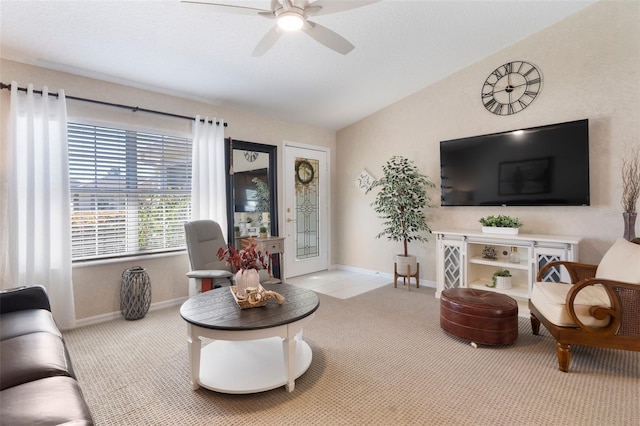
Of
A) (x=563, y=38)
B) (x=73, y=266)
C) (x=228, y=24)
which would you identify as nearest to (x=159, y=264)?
(x=73, y=266)

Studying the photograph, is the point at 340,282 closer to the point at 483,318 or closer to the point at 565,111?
the point at 483,318

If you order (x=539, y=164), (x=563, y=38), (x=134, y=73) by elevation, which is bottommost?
(x=539, y=164)

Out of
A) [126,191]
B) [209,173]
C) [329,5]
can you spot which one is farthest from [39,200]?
[329,5]

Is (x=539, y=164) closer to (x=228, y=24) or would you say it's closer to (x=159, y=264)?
(x=228, y=24)

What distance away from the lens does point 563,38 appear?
3.55 m

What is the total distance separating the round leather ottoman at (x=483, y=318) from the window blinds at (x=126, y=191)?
3219mm

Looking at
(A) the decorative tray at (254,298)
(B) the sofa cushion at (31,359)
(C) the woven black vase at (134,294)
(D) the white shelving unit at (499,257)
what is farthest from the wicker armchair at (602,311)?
(C) the woven black vase at (134,294)

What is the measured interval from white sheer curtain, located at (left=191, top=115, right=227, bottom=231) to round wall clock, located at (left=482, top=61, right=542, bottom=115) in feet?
11.5

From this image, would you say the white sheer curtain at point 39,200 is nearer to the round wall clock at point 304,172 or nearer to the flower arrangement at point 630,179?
the round wall clock at point 304,172

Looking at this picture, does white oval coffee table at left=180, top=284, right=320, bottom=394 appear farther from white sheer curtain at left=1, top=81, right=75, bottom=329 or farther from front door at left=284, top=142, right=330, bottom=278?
front door at left=284, top=142, right=330, bottom=278

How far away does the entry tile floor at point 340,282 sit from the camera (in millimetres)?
4527

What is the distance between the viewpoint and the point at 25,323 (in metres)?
1.94

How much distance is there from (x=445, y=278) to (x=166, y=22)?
4.02m

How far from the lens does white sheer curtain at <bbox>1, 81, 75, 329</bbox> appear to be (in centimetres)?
285
